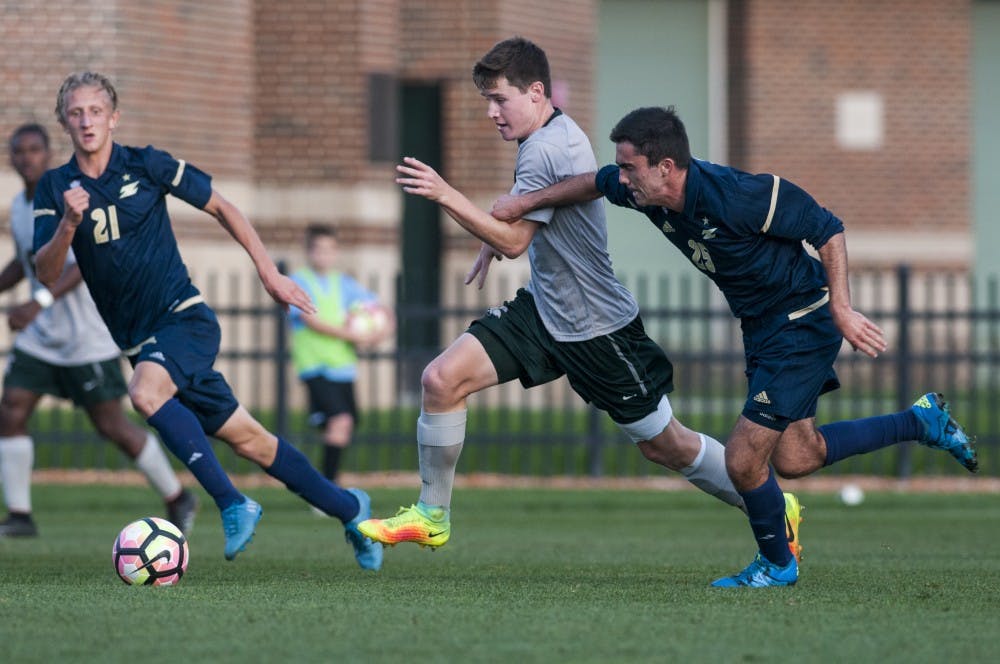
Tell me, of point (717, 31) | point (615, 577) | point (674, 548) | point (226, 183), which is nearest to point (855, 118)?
point (717, 31)

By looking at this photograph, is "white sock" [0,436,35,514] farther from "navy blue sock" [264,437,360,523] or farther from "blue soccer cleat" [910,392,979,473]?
"blue soccer cleat" [910,392,979,473]

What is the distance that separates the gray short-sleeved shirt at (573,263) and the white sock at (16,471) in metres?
4.52

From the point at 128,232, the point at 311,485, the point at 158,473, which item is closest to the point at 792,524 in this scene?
the point at 311,485

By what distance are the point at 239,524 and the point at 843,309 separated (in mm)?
2681

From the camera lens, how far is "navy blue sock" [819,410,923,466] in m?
8.02

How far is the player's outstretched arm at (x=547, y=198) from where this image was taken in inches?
297

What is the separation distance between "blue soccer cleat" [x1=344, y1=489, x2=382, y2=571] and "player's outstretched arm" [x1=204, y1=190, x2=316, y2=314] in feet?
3.02

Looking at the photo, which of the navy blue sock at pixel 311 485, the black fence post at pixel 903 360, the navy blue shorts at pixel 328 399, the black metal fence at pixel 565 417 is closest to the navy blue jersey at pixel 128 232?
the navy blue sock at pixel 311 485

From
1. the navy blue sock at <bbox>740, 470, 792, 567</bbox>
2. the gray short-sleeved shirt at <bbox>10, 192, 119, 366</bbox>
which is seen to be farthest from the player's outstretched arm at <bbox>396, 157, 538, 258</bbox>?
the gray short-sleeved shirt at <bbox>10, 192, 119, 366</bbox>

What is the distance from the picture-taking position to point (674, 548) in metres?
10.3

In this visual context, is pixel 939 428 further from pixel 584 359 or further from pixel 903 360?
pixel 903 360

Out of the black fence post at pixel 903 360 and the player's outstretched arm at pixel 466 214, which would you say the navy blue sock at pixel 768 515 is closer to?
the player's outstretched arm at pixel 466 214

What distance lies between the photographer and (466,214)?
736cm

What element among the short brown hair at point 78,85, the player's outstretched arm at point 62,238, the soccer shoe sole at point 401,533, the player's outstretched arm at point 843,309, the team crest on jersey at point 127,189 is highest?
the short brown hair at point 78,85
